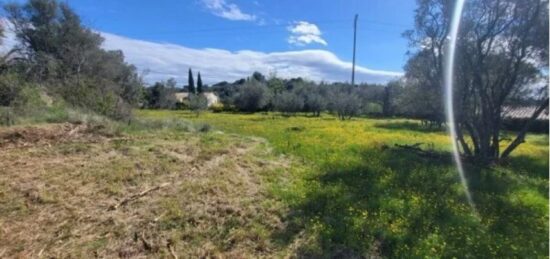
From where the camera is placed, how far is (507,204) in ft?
23.6

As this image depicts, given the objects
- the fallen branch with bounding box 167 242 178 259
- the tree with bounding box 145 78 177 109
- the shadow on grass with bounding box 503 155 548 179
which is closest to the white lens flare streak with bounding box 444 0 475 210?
→ the shadow on grass with bounding box 503 155 548 179

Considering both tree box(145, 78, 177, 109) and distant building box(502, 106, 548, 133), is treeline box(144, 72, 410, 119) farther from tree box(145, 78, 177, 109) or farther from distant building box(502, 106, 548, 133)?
distant building box(502, 106, 548, 133)

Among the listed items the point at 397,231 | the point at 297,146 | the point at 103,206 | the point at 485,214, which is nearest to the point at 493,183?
the point at 485,214

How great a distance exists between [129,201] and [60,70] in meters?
16.0

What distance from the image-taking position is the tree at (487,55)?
10750mm

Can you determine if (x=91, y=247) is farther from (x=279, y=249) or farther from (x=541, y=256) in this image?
(x=541, y=256)

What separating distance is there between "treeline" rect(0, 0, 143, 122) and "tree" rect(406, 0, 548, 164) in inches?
547

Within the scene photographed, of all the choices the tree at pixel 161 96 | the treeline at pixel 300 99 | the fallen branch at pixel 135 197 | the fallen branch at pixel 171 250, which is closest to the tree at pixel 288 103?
the treeline at pixel 300 99

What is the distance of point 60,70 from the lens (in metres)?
18.5

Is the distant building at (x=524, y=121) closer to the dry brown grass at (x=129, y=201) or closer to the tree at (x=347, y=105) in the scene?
the tree at (x=347, y=105)

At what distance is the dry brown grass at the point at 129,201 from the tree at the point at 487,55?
7334 millimetres

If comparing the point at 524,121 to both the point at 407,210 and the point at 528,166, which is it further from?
the point at 407,210

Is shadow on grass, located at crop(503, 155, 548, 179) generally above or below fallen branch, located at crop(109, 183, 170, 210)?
below

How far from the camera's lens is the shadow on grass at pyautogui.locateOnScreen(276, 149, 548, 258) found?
4980 mm
